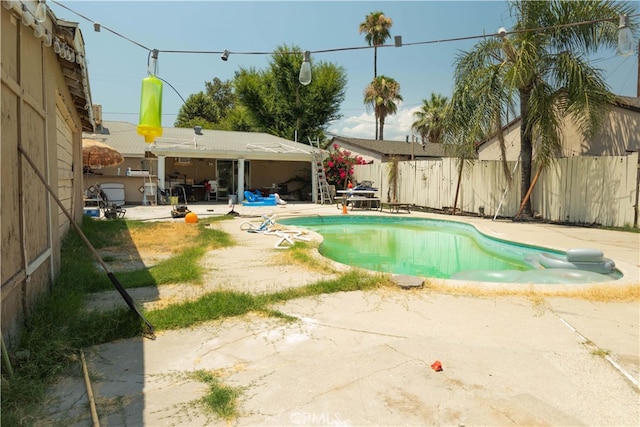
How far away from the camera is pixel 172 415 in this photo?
2.24m

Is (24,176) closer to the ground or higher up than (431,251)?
higher up

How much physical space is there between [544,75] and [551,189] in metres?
3.29

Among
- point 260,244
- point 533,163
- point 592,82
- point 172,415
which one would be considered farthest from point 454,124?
point 172,415

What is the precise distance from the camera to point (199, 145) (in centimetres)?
1867

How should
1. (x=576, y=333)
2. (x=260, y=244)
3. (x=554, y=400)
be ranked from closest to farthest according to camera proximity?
1. (x=554, y=400)
2. (x=576, y=333)
3. (x=260, y=244)

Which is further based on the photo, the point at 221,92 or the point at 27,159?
the point at 221,92

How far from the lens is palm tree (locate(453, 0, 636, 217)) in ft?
34.5

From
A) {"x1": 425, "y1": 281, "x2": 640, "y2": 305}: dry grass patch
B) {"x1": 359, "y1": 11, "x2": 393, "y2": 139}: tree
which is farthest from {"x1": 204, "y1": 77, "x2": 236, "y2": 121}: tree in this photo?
{"x1": 425, "y1": 281, "x2": 640, "y2": 305}: dry grass patch

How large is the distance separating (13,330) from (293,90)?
1184 inches

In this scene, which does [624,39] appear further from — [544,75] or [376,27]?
[376,27]

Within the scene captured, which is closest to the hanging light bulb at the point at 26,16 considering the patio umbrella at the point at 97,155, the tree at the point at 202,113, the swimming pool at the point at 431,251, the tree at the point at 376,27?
the swimming pool at the point at 431,251

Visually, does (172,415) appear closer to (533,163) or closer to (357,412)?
(357,412)

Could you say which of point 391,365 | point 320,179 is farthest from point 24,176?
point 320,179

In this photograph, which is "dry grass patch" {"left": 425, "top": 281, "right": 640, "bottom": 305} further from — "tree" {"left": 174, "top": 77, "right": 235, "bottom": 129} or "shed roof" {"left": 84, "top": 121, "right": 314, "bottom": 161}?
"tree" {"left": 174, "top": 77, "right": 235, "bottom": 129}
